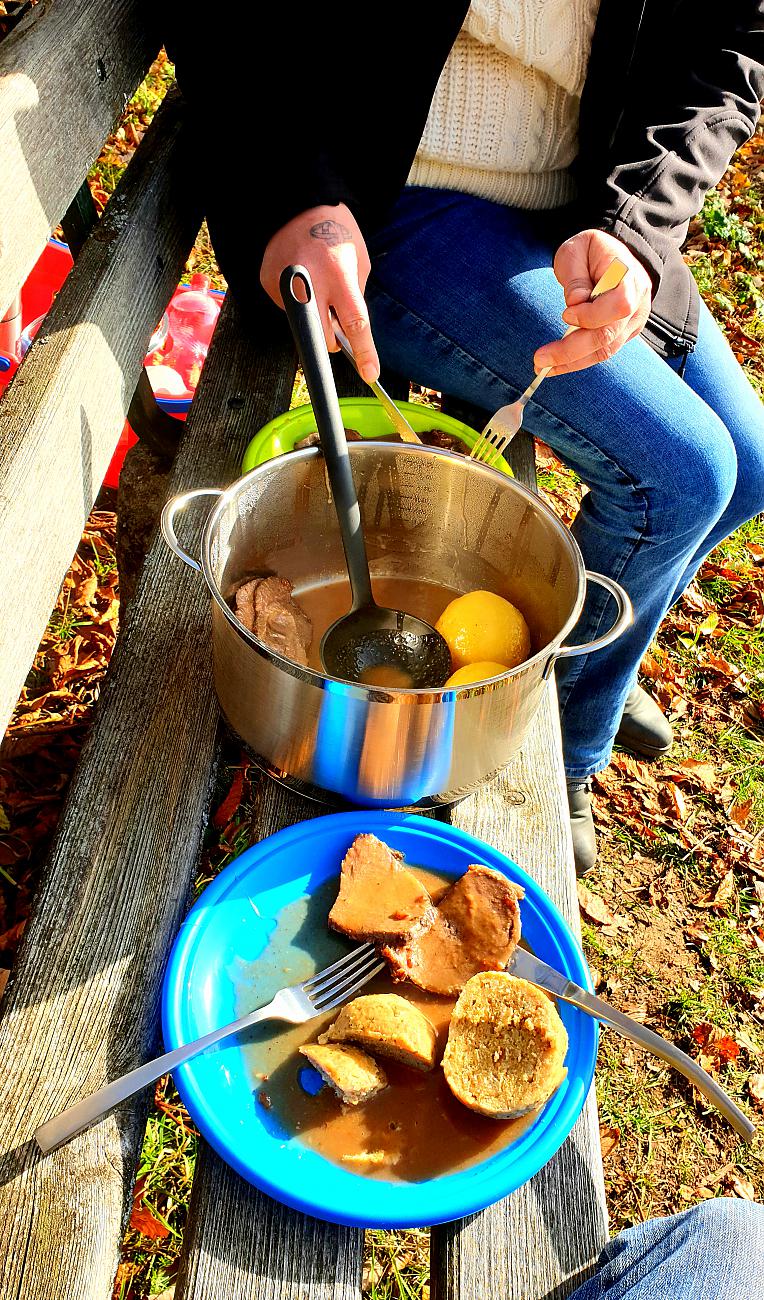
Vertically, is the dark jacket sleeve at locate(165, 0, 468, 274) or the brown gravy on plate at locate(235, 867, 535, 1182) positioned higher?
the dark jacket sleeve at locate(165, 0, 468, 274)

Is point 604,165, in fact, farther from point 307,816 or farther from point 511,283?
point 307,816

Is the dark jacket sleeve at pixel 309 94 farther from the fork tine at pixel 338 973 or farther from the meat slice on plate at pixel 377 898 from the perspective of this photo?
the fork tine at pixel 338 973

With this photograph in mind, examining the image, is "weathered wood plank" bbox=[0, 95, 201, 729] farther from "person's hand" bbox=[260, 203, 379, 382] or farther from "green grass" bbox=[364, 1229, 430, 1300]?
"green grass" bbox=[364, 1229, 430, 1300]

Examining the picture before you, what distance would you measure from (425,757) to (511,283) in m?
1.19

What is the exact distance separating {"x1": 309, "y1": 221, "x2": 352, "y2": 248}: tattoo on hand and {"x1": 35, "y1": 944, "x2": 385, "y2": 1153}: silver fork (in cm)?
124

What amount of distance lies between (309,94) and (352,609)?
1048mm

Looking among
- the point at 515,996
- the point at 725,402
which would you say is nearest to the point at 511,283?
the point at 725,402

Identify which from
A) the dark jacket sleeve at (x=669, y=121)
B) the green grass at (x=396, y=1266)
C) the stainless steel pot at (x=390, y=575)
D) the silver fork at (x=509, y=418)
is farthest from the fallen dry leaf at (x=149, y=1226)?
the dark jacket sleeve at (x=669, y=121)

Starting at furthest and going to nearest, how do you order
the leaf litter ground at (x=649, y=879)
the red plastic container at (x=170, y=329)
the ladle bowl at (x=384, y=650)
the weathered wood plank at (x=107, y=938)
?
the red plastic container at (x=170, y=329)
the leaf litter ground at (x=649, y=879)
the ladle bowl at (x=384, y=650)
the weathered wood plank at (x=107, y=938)

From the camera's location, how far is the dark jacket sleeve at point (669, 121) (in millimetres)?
1948

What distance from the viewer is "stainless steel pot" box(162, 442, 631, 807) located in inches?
47.7

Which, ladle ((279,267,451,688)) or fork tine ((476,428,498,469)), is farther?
fork tine ((476,428,498,469))

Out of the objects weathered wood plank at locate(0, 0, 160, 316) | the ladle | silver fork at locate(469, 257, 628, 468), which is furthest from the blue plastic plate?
weathered wood plank at locate(0, 0, 160, 316)

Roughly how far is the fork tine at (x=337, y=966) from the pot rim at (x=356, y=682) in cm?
34
